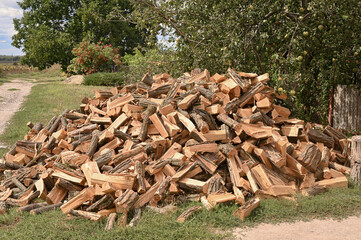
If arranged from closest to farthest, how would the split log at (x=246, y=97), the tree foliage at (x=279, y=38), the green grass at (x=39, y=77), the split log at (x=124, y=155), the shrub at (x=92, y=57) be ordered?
the split log at (x=124, y=155), the split log at (x=246, y=97), the tree foliage at (x=279, y=38), the shrub at (x=92, y=57), the green grass at (x=39, y=77)

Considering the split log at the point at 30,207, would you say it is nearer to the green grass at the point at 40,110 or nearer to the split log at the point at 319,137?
the green grass at the point at 40,110

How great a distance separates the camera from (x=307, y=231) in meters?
3.53

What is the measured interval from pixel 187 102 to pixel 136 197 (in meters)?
1.81

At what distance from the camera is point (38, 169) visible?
205 inches

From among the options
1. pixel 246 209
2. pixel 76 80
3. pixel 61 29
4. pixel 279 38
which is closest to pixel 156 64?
pixel 279 38

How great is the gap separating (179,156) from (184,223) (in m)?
1.14

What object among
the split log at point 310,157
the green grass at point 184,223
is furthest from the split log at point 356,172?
the green grass at point 184,223

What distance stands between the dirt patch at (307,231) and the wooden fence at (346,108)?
4.70 m

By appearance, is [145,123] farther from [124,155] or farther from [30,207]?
[30,207]

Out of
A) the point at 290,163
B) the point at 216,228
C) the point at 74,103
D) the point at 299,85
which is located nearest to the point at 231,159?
the point at 290,163

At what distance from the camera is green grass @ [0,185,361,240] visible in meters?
3.44

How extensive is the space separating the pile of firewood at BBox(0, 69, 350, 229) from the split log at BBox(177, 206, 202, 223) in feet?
0.04

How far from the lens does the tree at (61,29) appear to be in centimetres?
2603

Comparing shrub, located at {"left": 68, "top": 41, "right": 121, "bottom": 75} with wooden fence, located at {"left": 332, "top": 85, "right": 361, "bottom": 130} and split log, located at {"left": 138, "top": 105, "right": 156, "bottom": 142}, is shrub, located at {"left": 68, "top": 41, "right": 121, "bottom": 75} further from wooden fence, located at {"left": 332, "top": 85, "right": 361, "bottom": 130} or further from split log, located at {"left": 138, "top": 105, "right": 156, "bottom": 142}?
split log, located at {"left": 138, "top": 105, "right": 156, "bottom": 142}
